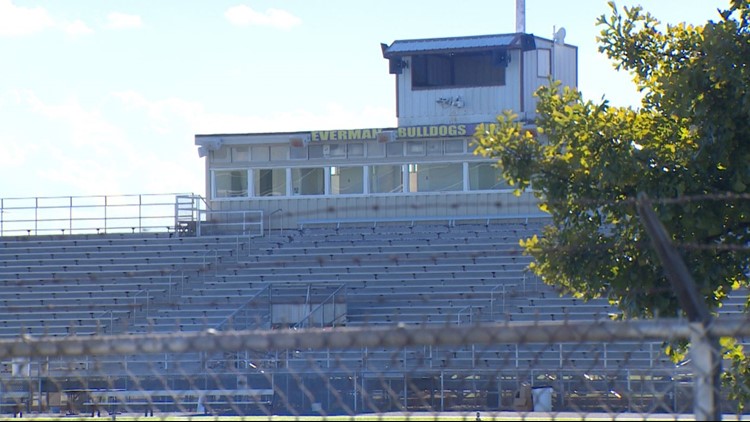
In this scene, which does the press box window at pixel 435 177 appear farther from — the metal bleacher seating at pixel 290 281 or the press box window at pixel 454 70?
the press box window at pixel 454 70

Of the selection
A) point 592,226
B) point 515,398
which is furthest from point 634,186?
point 515,398

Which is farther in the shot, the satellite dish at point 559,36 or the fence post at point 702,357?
the satellite dish at point 559,36

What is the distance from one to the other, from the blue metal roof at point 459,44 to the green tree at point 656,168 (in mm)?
21949

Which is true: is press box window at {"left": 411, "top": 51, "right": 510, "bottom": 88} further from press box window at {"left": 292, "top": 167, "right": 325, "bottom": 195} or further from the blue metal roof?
press box window at {"left": 292, "top": 167, "right": 325, "bottom": 195}

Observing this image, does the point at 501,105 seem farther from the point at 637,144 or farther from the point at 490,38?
the point at 637,144

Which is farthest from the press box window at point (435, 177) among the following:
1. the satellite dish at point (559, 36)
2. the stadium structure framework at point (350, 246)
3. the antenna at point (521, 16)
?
the antenna at point (521, 16)

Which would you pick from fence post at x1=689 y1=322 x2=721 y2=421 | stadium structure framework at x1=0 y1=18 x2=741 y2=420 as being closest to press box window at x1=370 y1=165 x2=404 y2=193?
stadium structure framework at x1=0 y1=18 x2=741 y2=420

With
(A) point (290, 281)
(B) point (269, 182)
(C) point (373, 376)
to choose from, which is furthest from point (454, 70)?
(C) point (373, 376)

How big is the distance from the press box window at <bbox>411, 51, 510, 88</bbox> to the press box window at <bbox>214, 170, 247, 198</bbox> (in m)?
5.78

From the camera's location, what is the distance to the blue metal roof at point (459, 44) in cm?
3212

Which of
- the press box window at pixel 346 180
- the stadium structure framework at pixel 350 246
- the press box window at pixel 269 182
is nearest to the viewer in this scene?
the stadium structure framework at pixel 350 246

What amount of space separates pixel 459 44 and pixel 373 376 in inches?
598

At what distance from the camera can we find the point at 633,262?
9438mm

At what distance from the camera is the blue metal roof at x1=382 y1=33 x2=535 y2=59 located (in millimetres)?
32125
